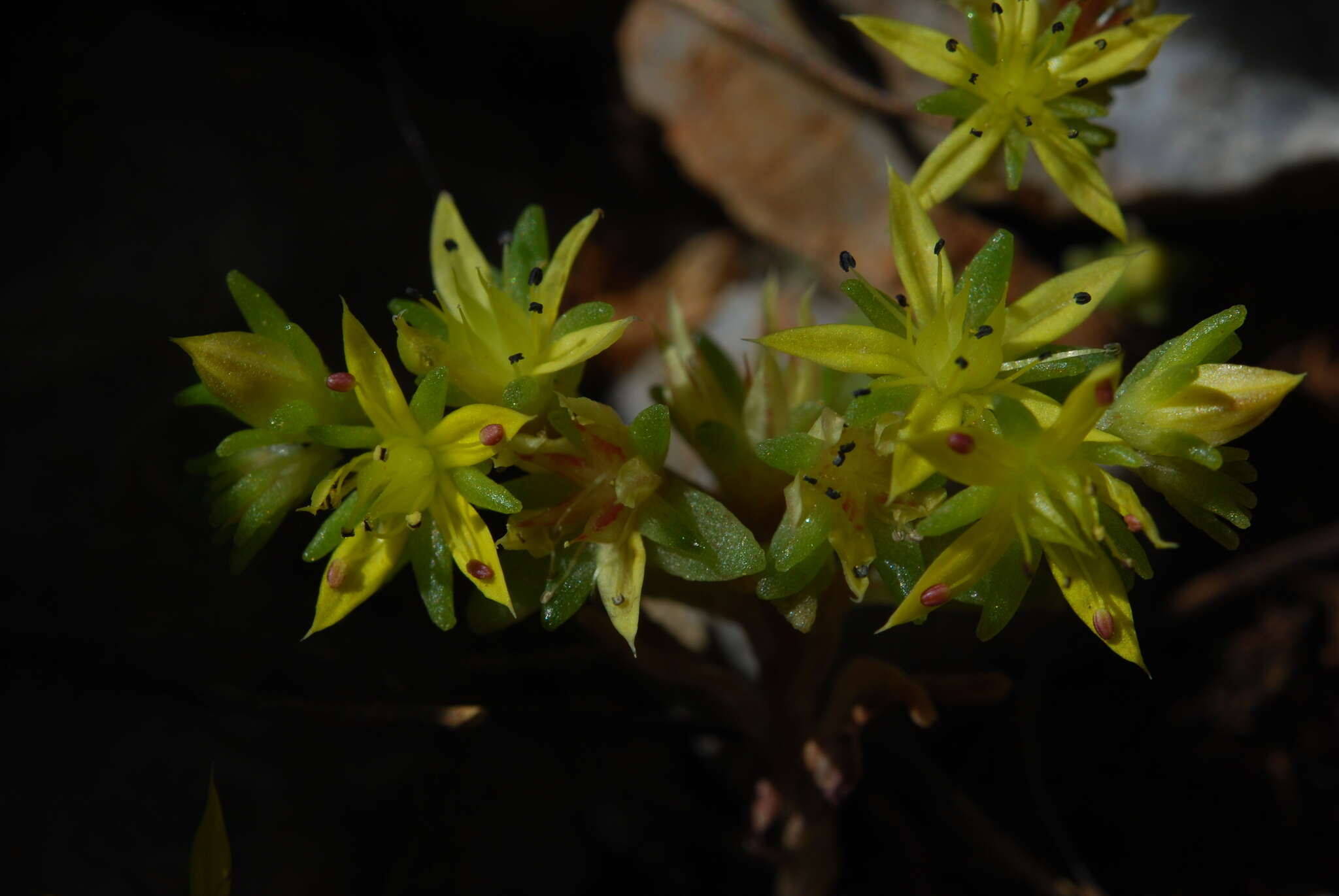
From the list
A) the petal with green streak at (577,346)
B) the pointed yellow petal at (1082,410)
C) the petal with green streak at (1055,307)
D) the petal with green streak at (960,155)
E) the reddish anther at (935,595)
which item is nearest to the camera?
the pointed yellow petal at (1082,410)

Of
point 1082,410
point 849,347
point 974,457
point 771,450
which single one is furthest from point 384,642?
point 1082,410

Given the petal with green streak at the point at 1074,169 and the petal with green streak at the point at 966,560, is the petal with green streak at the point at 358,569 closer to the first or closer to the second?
the petal with green streak at the point at 966,560

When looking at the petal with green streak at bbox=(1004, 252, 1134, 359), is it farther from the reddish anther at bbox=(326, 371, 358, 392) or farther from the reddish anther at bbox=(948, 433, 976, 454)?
the reddish anther at bbox=(326, 371, 358, 392)

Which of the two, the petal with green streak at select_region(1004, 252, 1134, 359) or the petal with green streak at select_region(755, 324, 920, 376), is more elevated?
the petal with green streak at select_region(755, 324, 920, 376)

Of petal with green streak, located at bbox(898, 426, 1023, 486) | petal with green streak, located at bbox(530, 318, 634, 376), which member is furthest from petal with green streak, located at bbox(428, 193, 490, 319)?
petal with green streak, located at bbox(898, 426, 1023, 486)

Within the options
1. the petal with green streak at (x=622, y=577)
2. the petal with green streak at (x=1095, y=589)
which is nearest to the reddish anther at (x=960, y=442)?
the petal with green streak at (x=1095, y=589)

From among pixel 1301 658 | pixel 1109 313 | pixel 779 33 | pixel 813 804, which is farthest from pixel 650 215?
pixel 1301 658
